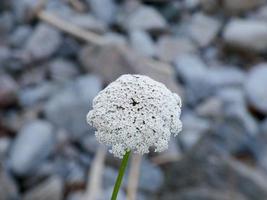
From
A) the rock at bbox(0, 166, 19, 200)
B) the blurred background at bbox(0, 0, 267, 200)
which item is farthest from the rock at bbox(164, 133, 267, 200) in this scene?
the rock at bbox(0, 166, 19, 200)

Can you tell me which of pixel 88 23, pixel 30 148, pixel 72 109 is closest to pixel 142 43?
pixel 88 23

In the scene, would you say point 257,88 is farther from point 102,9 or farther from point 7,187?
point 7,187

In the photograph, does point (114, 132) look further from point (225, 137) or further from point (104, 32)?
point (104, 32)

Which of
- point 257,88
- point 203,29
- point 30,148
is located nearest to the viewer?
point 30,148

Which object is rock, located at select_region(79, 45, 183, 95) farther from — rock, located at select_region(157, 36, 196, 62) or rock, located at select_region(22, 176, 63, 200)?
rock, located at select_region(22, 176, 63, 200)

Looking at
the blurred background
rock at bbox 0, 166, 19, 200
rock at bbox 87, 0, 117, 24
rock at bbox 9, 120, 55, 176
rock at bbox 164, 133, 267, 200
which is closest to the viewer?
rock at bbox 164, 133, 267, 200
